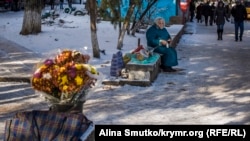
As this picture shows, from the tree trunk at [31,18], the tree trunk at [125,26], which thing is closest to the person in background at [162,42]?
the tree trunk at [125,26]

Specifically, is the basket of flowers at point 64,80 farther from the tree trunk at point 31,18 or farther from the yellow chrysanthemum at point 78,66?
the tree trunk at point 31,18

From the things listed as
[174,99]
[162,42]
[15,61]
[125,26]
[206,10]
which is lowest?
[174,99]

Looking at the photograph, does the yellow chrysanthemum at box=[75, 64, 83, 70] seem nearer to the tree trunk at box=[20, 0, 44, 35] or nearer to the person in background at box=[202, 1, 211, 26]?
the tree trunk at box=[20, 0, 44, 35]

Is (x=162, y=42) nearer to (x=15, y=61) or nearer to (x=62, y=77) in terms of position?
(x=15, y=61)

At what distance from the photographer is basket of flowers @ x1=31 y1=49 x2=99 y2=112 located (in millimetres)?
4477

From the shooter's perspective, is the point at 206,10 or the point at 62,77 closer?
the point at 62,77

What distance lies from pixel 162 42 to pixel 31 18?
6641mm

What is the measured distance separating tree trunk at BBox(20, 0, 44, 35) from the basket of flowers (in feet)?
38.8

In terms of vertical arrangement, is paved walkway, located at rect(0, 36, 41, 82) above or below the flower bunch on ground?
below

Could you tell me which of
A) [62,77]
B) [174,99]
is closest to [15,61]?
[174,99]

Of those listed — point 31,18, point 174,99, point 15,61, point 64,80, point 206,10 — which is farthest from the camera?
point 206,10

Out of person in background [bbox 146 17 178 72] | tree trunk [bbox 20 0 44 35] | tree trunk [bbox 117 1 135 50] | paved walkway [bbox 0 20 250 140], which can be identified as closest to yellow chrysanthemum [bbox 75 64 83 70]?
paved walkway [bbox 0 20 250 140]

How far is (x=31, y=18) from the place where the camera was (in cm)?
1634

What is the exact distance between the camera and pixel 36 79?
14.8ft
